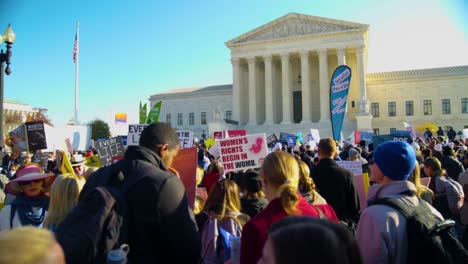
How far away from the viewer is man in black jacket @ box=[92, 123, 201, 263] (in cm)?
242

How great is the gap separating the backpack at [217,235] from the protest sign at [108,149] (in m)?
5.54

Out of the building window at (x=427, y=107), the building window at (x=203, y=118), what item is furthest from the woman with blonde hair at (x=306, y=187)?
the building window at (x=203, y=118)

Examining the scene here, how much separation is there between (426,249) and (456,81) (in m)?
56.7

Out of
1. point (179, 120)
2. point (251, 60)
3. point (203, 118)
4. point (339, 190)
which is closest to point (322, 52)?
point (251, 60)

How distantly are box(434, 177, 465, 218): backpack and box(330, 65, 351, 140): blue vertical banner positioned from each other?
818 centimetres

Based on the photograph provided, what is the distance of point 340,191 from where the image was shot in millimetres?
5020

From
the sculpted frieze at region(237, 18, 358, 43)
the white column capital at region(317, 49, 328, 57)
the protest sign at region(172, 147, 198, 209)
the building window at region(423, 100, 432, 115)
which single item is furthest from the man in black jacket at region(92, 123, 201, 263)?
the building window at region(423, 100, 432, 115)

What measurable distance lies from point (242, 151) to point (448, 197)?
3558mm

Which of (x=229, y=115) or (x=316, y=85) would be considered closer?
(x=316, y=85)

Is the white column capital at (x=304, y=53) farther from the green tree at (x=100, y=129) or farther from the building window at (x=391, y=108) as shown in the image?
the green tree at (x=100, y=129)

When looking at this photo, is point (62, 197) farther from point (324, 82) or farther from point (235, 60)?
point (235, 60)

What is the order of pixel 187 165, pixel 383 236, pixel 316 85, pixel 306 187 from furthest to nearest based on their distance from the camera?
pixel 316 85
pixel 187 165
pixel 306 187
pixel 383 236

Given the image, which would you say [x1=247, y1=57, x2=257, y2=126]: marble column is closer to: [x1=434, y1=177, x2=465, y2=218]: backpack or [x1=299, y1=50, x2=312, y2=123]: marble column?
[x1=299, y1=50, x2=312, y2=123]: marble column

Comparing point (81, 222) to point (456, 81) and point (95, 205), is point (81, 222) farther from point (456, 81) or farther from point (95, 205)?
point (456, 81)
